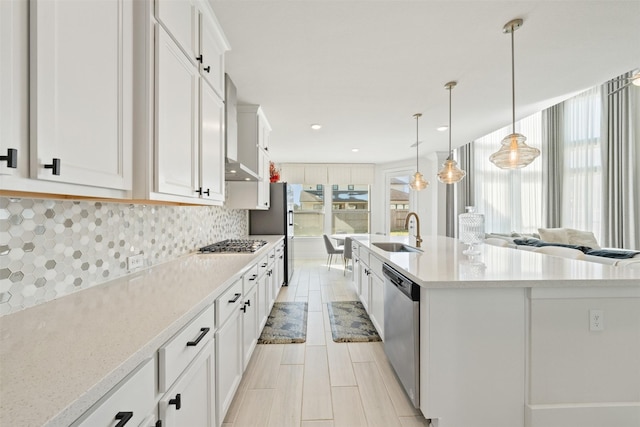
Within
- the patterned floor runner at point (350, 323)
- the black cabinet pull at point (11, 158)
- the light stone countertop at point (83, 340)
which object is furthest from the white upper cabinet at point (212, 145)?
the patterned floor runner at point (350, 323)

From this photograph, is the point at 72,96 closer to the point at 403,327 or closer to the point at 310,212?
the point at 403,327

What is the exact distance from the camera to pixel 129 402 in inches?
28.6

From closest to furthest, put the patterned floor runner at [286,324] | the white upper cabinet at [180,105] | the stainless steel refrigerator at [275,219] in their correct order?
the white upper cabinet at [180,105]
the patterned floor runner at [286,324]
the stainless steel refrigerator at [275,219]

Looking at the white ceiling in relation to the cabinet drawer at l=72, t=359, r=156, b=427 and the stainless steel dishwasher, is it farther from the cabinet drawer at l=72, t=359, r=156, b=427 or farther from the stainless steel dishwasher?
the cabinet drawer at l=72, t=359, r=156, b=427

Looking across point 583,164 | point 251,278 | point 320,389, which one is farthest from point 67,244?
point 583,164

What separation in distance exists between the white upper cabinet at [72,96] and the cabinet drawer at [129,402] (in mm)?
579

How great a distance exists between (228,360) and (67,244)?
0.99m

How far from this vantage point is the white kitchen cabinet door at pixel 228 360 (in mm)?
1416

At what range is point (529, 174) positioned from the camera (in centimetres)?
592

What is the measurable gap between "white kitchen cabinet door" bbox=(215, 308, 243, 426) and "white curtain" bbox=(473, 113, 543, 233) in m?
6.17

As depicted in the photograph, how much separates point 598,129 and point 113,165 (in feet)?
22.1

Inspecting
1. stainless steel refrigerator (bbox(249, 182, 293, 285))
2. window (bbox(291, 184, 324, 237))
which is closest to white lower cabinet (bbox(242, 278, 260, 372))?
stainless steel refrigerator (bbox(249, 182, 293, 285))

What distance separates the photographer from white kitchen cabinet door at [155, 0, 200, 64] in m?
1.29

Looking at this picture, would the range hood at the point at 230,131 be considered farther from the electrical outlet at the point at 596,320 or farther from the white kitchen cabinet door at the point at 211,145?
the electrical outlet at the point at 596,320
